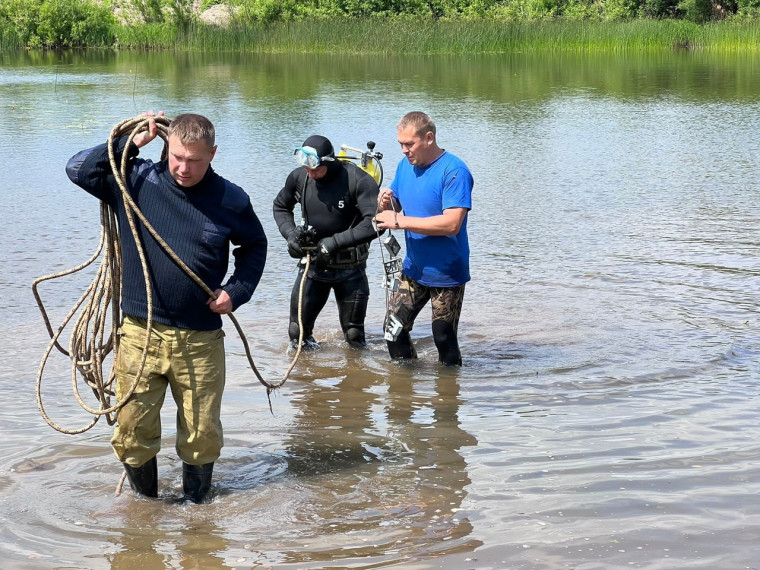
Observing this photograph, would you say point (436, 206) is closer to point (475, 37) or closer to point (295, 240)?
point (295, 240)

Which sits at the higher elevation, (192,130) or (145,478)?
(192,130)

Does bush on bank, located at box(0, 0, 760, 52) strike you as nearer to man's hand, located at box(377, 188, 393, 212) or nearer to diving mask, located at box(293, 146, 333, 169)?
diving mask, located at box(293, 146, 333, 169)

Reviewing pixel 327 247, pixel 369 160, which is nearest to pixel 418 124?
pixel 369 160

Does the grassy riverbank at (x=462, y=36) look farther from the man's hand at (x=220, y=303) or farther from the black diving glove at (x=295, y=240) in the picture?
the man's hand at (x=220, y=303)

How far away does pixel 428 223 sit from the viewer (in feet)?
Answer: 21.4

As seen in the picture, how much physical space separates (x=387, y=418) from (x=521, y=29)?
39.1 m

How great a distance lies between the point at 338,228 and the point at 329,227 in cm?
6

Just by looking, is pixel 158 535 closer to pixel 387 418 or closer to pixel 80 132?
pixel 387 418

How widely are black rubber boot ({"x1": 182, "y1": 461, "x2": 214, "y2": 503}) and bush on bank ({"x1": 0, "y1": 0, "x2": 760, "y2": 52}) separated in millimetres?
40211

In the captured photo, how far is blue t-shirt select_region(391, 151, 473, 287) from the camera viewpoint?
21.5 ft

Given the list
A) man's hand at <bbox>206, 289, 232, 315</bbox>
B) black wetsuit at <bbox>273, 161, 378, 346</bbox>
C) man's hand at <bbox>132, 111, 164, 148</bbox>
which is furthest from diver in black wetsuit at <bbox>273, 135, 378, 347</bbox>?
man's hand at <bbox>206, 289, 232, 315</bbox>

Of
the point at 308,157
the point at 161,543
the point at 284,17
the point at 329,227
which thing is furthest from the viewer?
the point at 284,17

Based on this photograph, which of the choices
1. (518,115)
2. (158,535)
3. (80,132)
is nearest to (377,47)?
(518,115)

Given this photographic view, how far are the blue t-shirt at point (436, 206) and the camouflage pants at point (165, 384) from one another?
2146 millimetres
